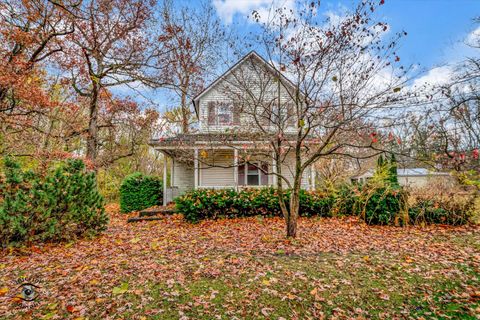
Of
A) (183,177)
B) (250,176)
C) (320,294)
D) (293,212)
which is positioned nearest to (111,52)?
(183,177)

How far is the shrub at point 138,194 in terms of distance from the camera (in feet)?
41.9

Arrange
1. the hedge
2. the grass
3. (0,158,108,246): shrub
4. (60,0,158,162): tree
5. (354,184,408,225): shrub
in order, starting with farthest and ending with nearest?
(60,0,158,162): tree → (354,184,408,225): shrub → the hedge → (0,158,108,246): shrub → the grass

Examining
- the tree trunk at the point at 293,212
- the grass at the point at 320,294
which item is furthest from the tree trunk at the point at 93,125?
the grass at the point at 320,294

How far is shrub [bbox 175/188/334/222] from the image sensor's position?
31.2ft

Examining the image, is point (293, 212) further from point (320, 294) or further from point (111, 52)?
point (111, 52)

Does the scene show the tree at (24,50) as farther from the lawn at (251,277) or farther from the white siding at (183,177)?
the white siding at (183,177)

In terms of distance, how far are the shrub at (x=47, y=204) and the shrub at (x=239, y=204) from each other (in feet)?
10.3

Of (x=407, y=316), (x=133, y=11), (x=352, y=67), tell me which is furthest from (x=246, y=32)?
(x=133, y=11)

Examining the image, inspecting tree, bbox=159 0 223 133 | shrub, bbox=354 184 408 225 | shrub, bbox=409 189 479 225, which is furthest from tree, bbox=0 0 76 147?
shrub, bbox=409 189 479 225

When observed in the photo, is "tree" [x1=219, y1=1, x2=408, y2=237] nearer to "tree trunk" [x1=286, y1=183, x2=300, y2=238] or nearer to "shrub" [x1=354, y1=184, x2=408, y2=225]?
"tree trunk" [x1=286, y1=183, x2=300, y2=238]

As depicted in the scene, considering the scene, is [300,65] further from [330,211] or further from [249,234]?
[330,211]

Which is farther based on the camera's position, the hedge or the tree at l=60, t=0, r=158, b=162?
the tree at l=60, t=0, r=158, b=162

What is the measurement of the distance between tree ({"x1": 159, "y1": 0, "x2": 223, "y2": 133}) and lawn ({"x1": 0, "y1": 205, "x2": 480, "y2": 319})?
8113 millimetres

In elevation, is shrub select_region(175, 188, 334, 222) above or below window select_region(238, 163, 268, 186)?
below
